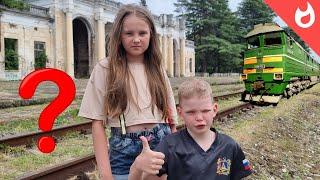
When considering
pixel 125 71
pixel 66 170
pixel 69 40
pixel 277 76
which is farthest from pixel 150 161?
pixel 69 40

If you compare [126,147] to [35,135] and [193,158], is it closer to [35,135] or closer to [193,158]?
[193,158]

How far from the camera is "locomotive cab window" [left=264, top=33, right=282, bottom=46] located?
548 inches

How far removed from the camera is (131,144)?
2.39m

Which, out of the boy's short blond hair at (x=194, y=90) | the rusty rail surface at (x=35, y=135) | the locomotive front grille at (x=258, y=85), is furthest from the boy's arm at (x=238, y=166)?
the locomotive front grille at (x=258, y=85)

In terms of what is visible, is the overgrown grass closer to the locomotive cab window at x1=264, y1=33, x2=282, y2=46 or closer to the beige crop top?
the locomotive cab window at x1=264, y1=33, x2=282, y2=46

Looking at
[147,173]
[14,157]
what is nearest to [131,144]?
[147,173]

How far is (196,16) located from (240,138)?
61.5 meters

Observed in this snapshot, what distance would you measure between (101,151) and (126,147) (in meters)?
0.14

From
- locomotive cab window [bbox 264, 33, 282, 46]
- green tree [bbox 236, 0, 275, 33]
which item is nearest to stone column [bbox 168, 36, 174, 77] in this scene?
green tree [bbox 236, 0, 275, 33]

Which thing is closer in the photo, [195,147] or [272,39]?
[195,147]

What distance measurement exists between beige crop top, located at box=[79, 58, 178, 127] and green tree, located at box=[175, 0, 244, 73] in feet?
191

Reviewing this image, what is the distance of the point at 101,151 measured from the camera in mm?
2359

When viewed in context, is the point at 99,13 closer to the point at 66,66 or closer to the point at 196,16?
the point at 66,66

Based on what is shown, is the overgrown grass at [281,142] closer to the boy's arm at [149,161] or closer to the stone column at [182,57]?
the boy's arm at [149,161]
